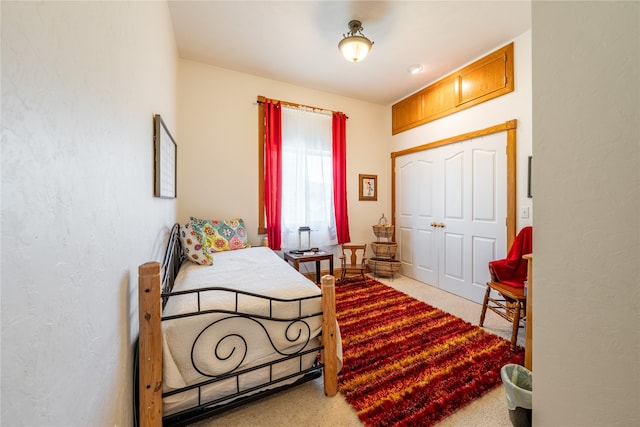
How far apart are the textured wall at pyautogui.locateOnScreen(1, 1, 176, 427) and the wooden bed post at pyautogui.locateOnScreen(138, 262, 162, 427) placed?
6cm

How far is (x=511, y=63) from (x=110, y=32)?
3272 millimetres

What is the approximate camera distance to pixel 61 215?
55cm

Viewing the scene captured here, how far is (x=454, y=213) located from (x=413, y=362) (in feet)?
6.55

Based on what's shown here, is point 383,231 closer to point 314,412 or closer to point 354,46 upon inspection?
point 354,46

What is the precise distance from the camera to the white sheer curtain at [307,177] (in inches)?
131

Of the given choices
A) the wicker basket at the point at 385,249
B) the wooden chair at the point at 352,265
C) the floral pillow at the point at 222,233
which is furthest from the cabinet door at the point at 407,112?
the floral pillow at the point at 222,233

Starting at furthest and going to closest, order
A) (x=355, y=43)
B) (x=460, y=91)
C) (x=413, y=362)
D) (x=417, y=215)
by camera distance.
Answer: (x=417, y=215) < (x=460, y=91) < (x=355, y=43) < (x=413, y=362)

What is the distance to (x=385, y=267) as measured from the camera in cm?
360

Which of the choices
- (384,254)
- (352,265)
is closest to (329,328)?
(352,265)

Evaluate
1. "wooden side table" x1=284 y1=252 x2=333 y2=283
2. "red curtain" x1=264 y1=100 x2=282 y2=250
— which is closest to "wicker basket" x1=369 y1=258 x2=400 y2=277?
"wooden side table" x1=284 y1=252 x2=333 y2=283

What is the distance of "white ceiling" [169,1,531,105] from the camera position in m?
2.05

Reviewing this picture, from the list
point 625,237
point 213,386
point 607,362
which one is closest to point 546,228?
point 625,237

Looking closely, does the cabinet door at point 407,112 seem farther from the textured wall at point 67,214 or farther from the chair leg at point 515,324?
the textured wall at point 67,214

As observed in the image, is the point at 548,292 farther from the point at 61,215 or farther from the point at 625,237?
the point at 61,215
